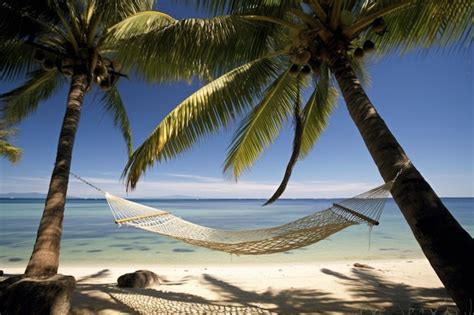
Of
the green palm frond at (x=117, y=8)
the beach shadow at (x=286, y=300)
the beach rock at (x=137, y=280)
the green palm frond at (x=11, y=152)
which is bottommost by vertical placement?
the beach rock at (x=137, y=280)

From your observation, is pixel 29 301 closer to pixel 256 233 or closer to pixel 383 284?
pixel 256 233

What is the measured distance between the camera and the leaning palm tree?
245 cm

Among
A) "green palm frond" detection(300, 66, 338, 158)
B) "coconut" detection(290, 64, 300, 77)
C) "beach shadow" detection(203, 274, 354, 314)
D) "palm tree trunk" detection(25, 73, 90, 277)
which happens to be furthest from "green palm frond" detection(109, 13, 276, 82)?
"beach shadow" detection(203, 274, 354, 314)

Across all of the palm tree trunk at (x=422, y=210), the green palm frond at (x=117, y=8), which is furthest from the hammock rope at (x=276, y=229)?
the green palm frond at (x=117, y=8)

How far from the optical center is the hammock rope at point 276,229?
6.01 ft

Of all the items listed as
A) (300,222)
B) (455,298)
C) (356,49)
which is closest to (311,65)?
(356,49)

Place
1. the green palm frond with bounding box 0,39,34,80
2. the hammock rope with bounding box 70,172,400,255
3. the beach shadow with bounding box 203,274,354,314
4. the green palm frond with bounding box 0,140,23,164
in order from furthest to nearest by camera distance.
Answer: the green palm frond with bounding box 0,140,23,164
the green palm frond with bounding box 0,39,34,80
the beach shadow with bounding box 203,274,354,314
the hammock rope with bounding box 70,172,400,255

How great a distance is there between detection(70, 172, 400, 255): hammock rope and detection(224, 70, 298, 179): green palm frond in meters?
0.86

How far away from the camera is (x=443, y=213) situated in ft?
4.24

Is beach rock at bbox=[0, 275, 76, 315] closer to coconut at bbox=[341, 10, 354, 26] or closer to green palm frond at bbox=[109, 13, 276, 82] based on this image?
green palm frond at bbox=[109, 13, 276, 82]

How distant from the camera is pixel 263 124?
3.24 meters

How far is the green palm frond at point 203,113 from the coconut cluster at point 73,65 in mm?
1009

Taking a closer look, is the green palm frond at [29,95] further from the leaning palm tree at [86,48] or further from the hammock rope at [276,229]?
the hammock rope at [276,229]

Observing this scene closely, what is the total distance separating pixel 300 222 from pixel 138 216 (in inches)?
52.8
